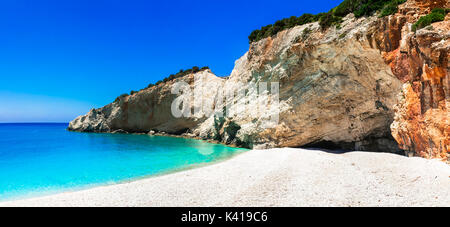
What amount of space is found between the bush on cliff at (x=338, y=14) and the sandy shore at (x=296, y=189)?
939 centimetres

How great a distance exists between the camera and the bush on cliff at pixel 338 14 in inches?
482

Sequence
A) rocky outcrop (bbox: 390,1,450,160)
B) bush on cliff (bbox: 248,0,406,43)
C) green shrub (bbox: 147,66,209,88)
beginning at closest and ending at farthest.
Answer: rocky outcrop (bbox: 390,1,450,160) < bush on cliff (bbox: 248,0,406,43) < green shrub (bbox: 147,66,209,88)

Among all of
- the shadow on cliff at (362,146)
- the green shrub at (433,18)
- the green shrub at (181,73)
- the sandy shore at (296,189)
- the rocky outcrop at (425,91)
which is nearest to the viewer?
the sandy shore at (296,189)

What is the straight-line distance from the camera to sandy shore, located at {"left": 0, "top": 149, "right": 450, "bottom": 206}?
21.1 ft

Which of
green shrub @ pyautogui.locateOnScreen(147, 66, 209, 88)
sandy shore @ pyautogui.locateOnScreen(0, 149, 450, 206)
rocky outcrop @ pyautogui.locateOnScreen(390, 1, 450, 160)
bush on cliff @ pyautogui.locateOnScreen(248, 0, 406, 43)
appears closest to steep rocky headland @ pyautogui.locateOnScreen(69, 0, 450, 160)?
rocky outcrop @ pyautogui.locateOnScreen(390, 1, 450, 160)

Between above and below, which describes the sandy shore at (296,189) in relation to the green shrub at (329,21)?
below

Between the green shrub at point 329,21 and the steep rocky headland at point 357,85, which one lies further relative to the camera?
the green shrub at point 329,21

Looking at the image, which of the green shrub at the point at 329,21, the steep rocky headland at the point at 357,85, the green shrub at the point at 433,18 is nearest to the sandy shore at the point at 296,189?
the steep rocky headland at the point at 357,85

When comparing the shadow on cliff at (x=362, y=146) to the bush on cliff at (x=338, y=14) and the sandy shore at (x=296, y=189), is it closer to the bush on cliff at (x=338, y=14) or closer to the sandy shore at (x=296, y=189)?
the sandy shore at (x=296, y=189)

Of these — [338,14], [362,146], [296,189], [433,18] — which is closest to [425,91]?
[433,18]

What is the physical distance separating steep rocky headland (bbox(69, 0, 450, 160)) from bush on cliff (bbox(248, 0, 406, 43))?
0.50 meters

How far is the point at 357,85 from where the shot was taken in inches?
568

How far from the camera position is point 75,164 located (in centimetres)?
1509

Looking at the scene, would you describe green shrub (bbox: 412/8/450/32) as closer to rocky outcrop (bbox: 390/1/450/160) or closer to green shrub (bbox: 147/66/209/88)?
rocky outcrop (bbox: 390/1/450/160)
